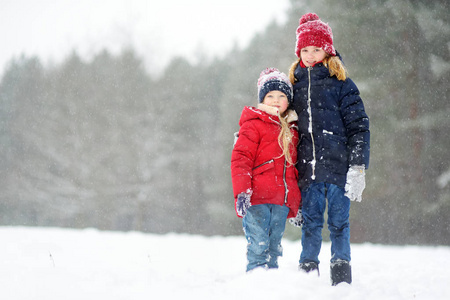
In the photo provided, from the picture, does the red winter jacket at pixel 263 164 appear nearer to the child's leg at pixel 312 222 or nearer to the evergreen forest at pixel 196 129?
the child's leg at pixel 312 222

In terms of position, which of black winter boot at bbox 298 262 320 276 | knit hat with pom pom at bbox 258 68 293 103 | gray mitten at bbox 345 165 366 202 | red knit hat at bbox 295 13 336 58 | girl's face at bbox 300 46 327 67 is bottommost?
black winter boot at bbox 298 262 320 276

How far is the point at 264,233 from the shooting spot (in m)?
2.99

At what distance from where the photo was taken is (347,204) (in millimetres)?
3021

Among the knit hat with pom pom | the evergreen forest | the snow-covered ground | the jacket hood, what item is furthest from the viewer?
the evergreen forest

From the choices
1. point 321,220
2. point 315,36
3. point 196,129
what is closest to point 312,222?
point 321,220

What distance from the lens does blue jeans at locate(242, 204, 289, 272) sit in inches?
117

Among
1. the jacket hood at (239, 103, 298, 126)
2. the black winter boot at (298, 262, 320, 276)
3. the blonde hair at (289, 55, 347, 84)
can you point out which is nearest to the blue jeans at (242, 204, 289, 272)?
the black winter boot at (298, 262, 320, 276)

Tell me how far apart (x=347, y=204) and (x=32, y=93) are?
24435 millimetres

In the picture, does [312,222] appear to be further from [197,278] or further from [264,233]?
[197,278]

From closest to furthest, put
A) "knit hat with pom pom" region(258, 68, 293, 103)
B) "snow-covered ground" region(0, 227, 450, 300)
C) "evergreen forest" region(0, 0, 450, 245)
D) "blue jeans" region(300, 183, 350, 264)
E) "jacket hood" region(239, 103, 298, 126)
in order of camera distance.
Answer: "snow-covered ground" region(0, 227, 450, 300), "blue jeans" region(300, 183, 350, 264), "jacket hood" region(239, 103, 298, 126), "knit hat with pom pom" region(258, 68, 293, 103), "evergreen forest" region(0, 0, 450, 245)

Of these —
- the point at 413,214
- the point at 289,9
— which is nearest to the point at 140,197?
the point at 289,9

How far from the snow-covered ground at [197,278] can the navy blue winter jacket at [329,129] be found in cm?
86

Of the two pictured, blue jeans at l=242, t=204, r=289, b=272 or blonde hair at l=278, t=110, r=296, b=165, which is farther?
blonde hair at l=278, t=110, r=296, b=165

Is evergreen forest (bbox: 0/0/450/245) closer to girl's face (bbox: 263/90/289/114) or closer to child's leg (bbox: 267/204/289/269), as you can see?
girl's face (bbox: 263/90/289/114)
